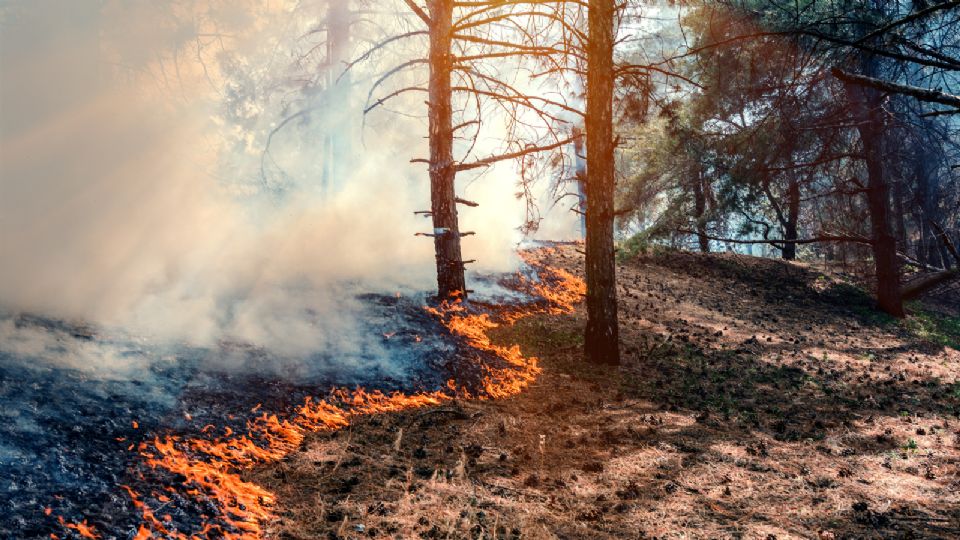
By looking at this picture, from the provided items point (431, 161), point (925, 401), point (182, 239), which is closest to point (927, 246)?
point (925, 401)

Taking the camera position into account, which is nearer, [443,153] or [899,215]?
[443,153]

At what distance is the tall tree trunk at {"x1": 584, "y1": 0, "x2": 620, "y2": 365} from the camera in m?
9.36

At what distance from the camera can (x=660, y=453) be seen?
21.8 ft

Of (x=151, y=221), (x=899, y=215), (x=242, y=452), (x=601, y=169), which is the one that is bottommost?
(x=242, y=452)

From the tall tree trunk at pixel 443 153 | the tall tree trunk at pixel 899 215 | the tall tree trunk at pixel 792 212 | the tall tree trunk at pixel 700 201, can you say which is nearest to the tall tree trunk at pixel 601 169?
the tall tree trunk at pixel 443 153

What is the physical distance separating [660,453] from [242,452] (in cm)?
428

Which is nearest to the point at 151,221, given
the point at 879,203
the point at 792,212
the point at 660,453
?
the point at 660,453

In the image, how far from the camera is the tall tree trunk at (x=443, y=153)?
10.8 m

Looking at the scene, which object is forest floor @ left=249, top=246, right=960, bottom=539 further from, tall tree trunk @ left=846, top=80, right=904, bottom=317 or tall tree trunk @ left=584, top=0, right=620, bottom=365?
tall tree trunk @ left=846, top=80, right=904, bottom=317

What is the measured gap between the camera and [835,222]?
63.9ft

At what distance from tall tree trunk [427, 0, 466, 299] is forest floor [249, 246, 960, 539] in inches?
58.5

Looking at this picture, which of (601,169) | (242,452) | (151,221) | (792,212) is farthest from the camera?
(792,212)

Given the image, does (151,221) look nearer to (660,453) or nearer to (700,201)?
(660,453)

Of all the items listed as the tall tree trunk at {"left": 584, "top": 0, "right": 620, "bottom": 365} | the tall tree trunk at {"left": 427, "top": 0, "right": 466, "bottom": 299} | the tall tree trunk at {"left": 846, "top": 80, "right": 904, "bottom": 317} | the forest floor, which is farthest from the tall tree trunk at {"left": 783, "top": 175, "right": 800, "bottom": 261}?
the tall tree trunk at {"left": 427, "top": 0, "right": 466, "bottom": 299}
